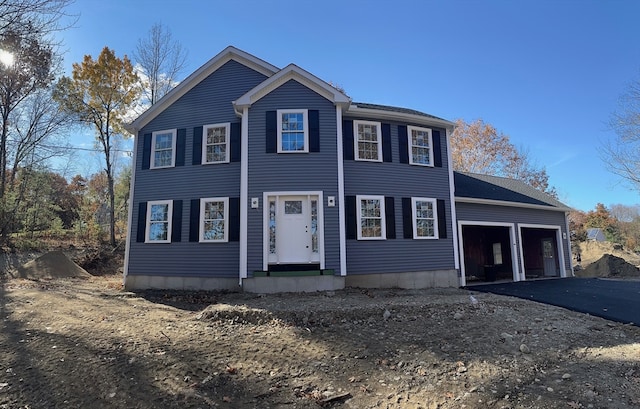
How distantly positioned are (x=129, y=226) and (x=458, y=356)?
10841mm

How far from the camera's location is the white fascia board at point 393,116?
1130 centimetres

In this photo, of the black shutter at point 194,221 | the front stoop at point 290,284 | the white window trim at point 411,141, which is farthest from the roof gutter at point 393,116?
the black shutter at point 194,221

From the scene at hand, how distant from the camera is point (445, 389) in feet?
14.2

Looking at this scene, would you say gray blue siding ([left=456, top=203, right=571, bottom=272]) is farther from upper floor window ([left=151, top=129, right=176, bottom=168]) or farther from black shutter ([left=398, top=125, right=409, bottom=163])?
upper floor window ([left=151, top=129, right=176, bottom=168])

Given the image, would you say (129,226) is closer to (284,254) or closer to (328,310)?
(284,254)

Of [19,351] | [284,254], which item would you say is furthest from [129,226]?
[19,351]

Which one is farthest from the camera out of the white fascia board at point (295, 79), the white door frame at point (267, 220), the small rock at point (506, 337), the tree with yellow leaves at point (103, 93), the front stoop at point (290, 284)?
the tree with yellow leaves at point (103, 93)

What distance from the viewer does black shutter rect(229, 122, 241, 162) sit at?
1128 centimetres

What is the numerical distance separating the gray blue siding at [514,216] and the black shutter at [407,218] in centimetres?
256

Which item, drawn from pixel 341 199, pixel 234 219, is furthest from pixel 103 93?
pixel 341 199

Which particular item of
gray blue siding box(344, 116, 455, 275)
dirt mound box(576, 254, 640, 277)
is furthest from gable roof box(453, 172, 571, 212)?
dirt mound box(576, 254, 640, 277)

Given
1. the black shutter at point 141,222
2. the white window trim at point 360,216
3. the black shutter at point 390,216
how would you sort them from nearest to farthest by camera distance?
the white window trim at point 360,216, the black shutter at point 390,216, the black shutter at point 141,222

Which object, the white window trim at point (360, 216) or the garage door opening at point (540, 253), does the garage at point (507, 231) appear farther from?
the white window trim at point (360, 216)

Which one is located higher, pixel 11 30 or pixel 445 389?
pixel 11 30
